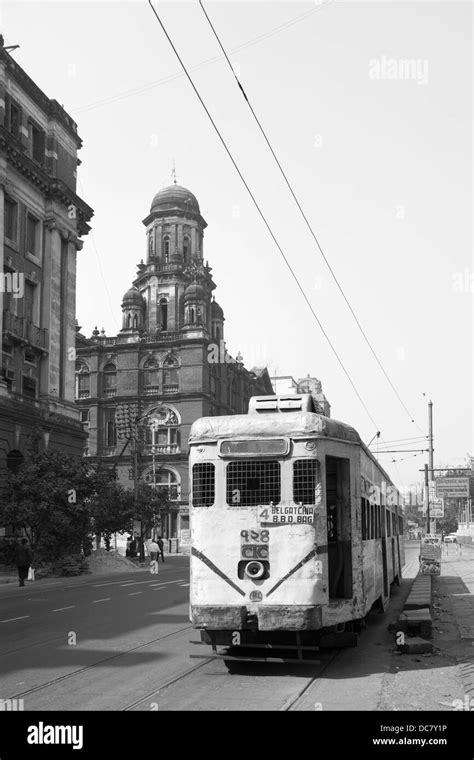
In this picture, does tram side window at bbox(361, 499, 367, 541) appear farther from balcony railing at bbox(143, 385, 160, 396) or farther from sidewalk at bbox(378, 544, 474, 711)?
balcony railing at bbox(143, 385, 160, 396)

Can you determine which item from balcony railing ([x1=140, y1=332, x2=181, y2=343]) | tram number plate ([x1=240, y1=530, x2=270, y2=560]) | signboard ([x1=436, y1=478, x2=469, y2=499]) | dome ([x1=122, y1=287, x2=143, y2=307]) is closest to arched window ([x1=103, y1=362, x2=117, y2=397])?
balcony railing ([x1=140, y1=332, x2=181, y2=343])

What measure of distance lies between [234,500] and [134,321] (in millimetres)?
70135

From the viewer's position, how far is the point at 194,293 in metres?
77.5

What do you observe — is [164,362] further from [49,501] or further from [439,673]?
[439,673]

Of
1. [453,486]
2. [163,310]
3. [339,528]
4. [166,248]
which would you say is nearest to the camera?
[339,528]

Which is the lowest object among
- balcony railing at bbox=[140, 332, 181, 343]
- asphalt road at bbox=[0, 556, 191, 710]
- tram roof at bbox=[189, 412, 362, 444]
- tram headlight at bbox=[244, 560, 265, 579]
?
asphalt road at bbox=[0, 556, 191, 710]

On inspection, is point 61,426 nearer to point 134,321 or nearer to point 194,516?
point 194,516

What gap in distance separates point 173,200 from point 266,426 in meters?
75.1

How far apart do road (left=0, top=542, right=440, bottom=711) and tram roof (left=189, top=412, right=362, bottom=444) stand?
9.37 feet

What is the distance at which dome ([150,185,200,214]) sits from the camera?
271 feet

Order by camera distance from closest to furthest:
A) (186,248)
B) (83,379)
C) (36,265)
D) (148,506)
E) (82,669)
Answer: (82,669) → (36,265) → (148,506) → (83,379) → (186,248)

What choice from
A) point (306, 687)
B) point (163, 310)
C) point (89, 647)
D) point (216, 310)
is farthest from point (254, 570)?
point (216, 310)

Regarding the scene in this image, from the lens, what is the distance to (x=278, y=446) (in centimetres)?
1016

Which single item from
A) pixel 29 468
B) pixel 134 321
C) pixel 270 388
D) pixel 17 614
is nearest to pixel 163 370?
pixel 134 321
